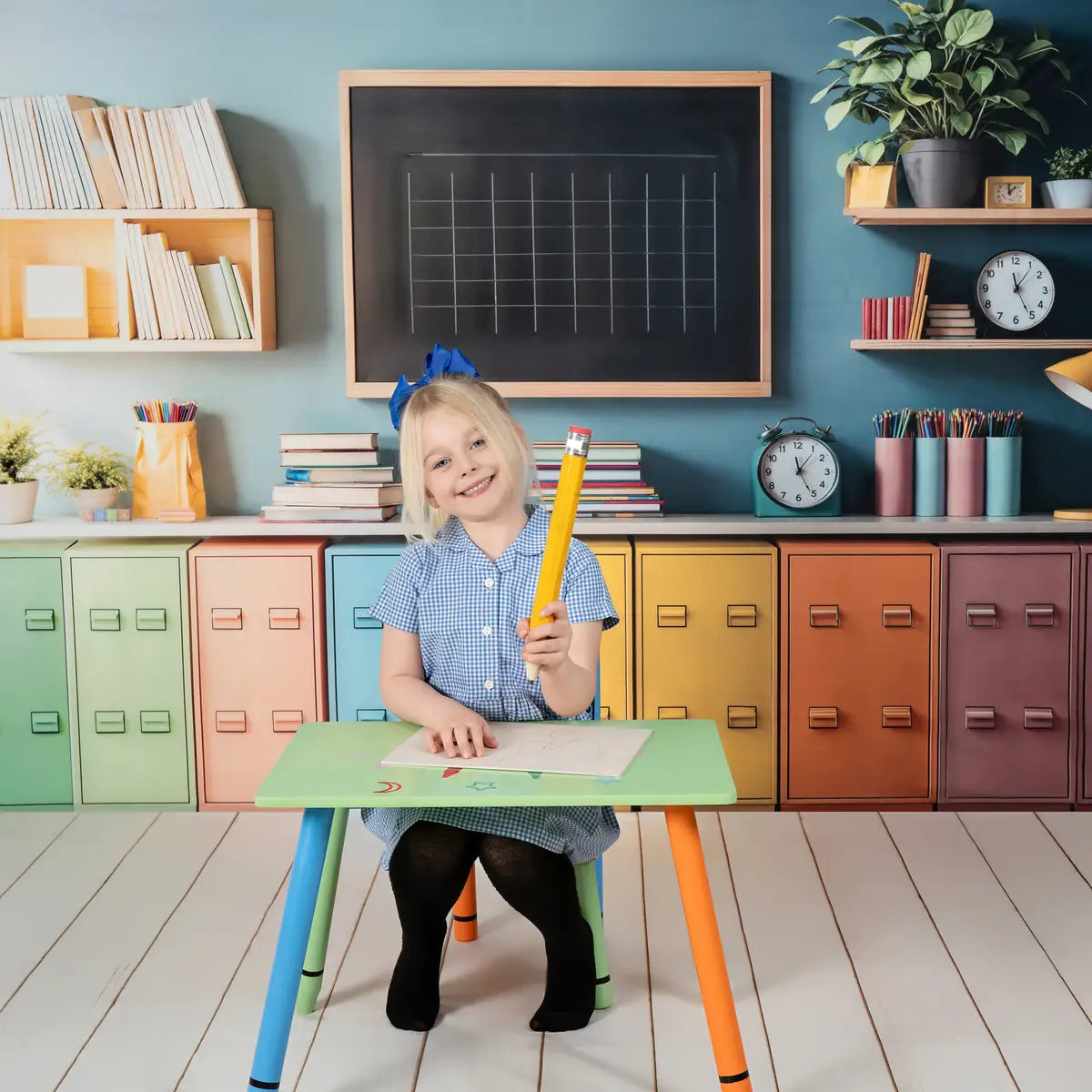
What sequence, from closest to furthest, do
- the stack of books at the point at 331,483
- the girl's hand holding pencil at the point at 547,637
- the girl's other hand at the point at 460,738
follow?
the girl's hand holding pencil at the point at 547,637 → the girl's other hand at the point at 460,738 → the stack of books at the point at 331,483

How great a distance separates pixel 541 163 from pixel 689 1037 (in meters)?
2.24

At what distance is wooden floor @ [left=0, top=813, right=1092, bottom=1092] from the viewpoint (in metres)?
2.03

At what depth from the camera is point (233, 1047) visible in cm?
210

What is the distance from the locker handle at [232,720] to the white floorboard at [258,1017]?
0.55 m

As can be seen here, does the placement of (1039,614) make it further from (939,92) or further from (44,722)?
(44,722)

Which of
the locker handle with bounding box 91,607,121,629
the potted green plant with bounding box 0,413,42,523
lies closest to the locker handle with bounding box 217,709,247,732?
the locker handle with bounding box 91,607,121,629

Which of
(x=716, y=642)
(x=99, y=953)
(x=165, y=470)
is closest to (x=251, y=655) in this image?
(x=165, y=470)

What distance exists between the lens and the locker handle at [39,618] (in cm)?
321

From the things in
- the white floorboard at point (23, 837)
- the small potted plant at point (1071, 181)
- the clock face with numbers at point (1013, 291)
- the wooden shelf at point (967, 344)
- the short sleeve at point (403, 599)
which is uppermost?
the small potted plant at point (1071, 181)

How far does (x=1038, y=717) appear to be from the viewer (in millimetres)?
3166

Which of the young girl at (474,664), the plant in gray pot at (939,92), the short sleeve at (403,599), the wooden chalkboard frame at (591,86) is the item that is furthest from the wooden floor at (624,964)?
the plant in gray pot at (939,92)

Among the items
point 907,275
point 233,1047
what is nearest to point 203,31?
point 907,275

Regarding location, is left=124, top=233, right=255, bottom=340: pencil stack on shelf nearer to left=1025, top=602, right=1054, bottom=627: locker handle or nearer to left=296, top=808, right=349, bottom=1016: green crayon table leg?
left=296, top=808, right=349, bottom=1016: green crayon table leg

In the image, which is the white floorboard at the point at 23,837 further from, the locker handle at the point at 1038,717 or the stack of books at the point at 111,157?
the locker handle at the point at 1038,717
